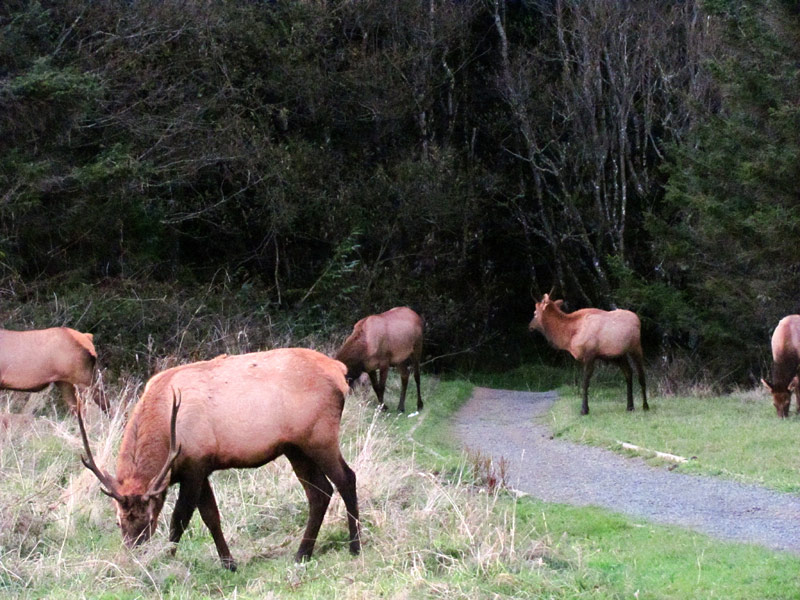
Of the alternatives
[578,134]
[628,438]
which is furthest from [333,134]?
[628,438]

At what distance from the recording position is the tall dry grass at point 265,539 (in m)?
7.42

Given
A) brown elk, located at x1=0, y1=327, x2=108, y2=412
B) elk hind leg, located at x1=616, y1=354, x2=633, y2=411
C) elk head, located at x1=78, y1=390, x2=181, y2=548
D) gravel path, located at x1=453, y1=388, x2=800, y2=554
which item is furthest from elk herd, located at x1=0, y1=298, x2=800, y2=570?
elk hind leg, located at x1=616, y1=354, x2=633, y2=411

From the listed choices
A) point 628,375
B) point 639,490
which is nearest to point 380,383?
point 628,375

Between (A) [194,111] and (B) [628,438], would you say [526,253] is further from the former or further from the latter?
(B) [628,438]

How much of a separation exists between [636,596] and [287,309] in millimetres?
19541

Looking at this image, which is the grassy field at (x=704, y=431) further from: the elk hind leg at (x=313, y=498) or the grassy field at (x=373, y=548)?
the elk hind leg at (x=313, y=498)

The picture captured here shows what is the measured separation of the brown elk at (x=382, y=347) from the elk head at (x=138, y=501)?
9620 mm

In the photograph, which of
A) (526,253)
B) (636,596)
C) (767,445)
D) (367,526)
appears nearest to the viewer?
(636,596)

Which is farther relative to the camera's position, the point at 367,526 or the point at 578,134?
the point at 578,134

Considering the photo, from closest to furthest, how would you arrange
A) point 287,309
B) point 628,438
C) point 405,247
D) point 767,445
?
point 767,445 < point 628,438 < point 287,309 < point 405,247

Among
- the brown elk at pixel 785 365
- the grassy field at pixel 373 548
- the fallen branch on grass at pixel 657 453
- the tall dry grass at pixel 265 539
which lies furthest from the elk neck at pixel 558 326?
the grassy field at pixel 373 548

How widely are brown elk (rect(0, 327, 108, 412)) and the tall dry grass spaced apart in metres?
2.77

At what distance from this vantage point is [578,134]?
1118 inches

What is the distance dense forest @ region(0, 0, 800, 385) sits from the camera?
65.9 feet
